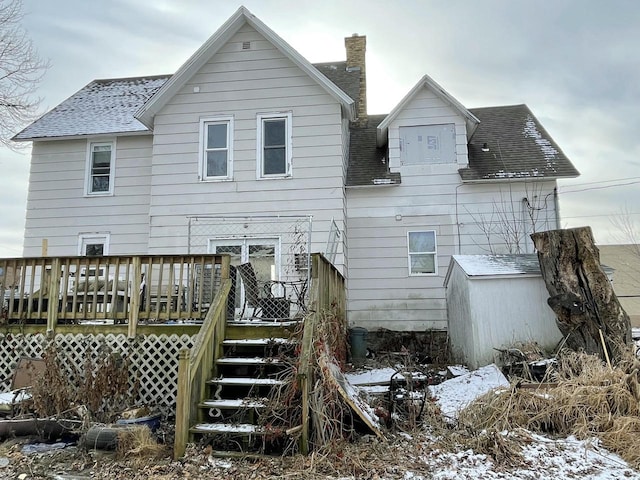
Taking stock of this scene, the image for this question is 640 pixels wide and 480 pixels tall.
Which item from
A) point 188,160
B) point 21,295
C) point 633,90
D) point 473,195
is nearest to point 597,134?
point 633,90

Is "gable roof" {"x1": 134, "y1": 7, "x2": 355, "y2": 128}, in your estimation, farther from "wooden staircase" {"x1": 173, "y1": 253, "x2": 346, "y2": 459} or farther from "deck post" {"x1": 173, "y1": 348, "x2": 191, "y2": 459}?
"deck post" {"x1": 173, "y1": 348, "x2": 191, "y2": 459}

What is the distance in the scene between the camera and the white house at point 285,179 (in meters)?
10.6

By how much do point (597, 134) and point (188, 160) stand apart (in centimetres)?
1553

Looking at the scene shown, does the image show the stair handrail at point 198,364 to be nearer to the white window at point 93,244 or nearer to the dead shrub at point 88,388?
the dead shrub at point 88,388

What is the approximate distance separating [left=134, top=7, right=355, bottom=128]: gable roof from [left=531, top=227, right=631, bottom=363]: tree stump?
5.77 metres

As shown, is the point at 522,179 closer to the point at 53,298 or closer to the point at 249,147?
the point at 249,147

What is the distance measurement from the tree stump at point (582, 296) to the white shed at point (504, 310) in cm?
44

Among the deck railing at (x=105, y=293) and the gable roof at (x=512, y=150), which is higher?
the gable roof at (x=512, y=150)

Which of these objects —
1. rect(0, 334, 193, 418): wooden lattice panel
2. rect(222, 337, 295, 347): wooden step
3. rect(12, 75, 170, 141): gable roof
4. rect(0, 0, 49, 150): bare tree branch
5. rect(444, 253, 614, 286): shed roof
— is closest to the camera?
rect(222, 337, 295, 347): wooden step

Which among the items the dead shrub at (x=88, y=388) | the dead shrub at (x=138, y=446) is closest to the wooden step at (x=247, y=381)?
the dead shrub at (x=138, y=446)

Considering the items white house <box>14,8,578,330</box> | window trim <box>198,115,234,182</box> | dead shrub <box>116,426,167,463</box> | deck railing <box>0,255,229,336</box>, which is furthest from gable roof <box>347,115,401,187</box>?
dead shrub <box>116,426,167,463</box>

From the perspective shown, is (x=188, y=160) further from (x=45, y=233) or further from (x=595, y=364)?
(x=595, y=364)

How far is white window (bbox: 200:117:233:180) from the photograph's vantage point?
10914mm

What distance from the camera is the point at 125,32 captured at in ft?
43.1
